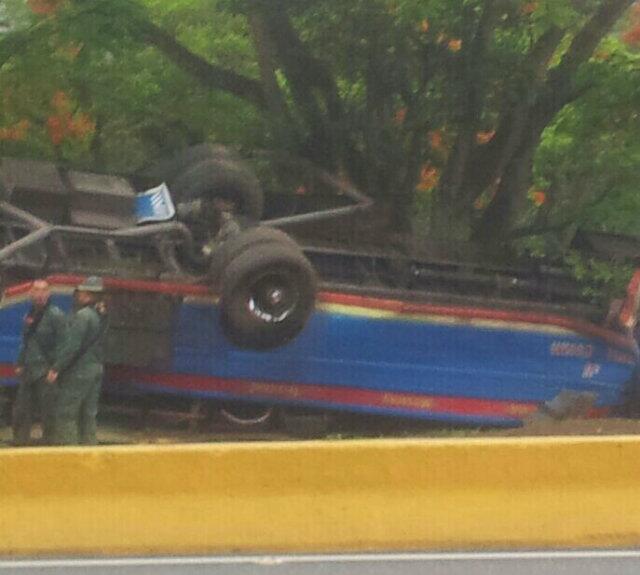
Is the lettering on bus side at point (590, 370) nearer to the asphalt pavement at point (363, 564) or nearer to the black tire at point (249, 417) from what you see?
the black tire at point (249, 417)

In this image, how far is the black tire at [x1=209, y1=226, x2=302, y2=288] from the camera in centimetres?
1081

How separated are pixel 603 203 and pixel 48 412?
6.81 m

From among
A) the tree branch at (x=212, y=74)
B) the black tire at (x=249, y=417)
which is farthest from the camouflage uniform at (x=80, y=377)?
the tree branch at (x=212, y=74)

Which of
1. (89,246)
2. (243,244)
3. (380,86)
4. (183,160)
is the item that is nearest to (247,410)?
(243,244)

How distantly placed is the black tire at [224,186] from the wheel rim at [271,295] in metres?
1.40

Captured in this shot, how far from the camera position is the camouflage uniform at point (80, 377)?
10.4 meters

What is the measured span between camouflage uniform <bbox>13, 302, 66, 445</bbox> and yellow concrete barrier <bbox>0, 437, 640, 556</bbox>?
3961mm

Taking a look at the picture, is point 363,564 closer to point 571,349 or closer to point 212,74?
point 571,349

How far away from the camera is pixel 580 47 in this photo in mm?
13234

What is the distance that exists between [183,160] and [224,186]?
0.93 meters

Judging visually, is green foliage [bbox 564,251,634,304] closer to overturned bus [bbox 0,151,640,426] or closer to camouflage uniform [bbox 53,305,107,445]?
overturned bus [bbox 0,151,640,426]

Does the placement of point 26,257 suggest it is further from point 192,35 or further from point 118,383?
point 192,35

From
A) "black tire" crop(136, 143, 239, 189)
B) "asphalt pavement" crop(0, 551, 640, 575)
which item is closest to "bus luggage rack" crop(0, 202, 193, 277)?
"black tire" crop(136, 143, 239, 189)

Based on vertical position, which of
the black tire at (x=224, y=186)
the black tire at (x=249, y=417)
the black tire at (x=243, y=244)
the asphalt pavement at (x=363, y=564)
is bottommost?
the black tire at (x=249, y=417)
